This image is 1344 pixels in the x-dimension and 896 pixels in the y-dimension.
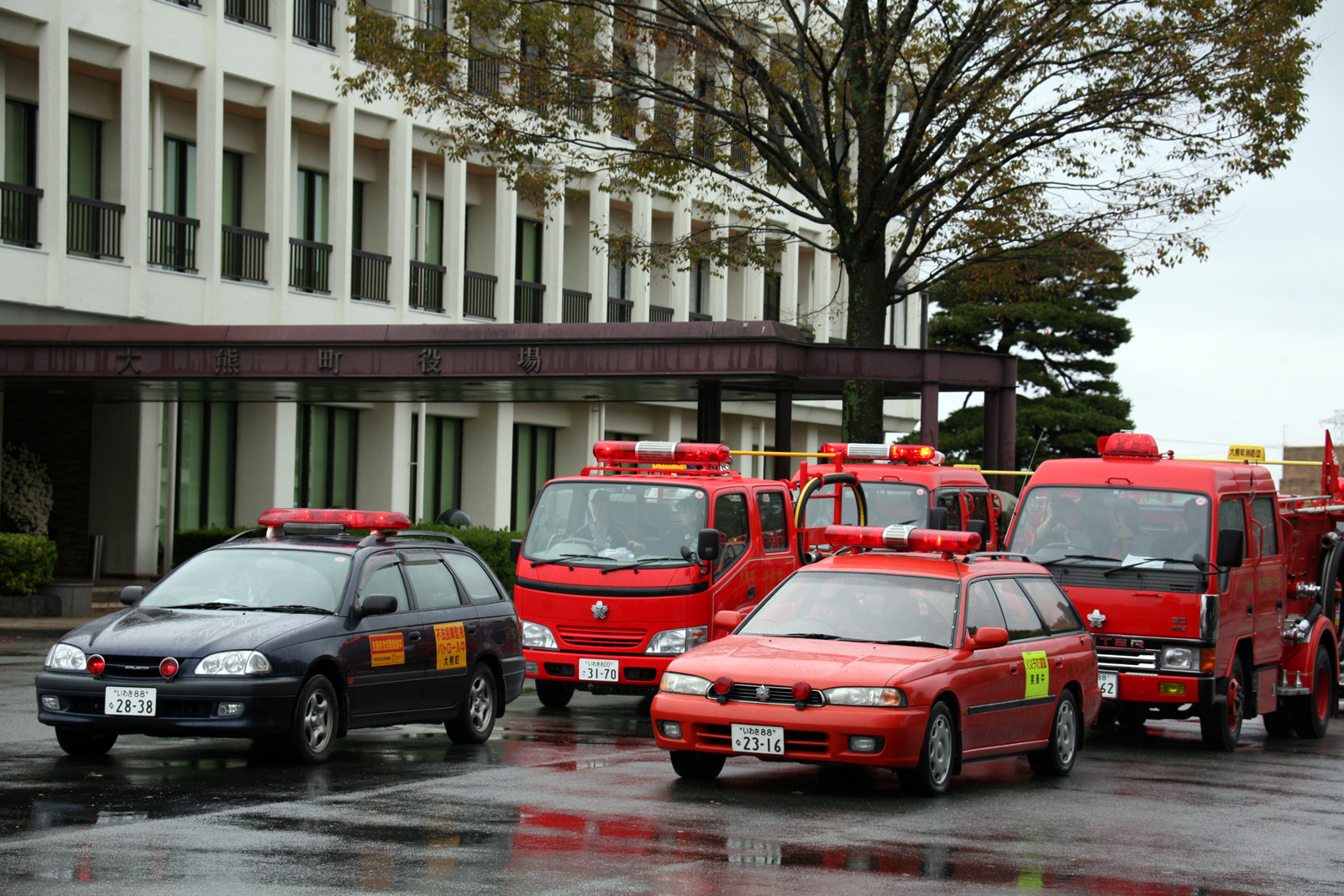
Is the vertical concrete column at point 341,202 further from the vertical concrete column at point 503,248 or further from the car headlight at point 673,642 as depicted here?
the car headlight at point 673,642

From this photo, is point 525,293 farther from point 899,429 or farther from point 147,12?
point 899,429

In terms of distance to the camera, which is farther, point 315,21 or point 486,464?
point 486,464

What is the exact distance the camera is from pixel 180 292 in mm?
29203

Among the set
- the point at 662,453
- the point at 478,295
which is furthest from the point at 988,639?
the point at 478,295

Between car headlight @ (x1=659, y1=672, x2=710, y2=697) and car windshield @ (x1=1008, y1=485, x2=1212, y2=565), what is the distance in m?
5.00

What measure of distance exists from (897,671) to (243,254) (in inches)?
921

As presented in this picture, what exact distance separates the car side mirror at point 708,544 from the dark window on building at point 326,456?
65.8ft

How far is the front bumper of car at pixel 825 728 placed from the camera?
9984 millimetres

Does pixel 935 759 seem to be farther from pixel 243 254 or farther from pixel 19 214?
pixel 243 254

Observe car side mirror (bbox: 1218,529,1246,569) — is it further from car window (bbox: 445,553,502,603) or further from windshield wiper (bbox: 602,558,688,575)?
car window (bbox: 445,553,502,603)

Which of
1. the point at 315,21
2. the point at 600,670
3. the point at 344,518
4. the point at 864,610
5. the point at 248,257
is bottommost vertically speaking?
the point at 600,670

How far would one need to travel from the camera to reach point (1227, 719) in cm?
1423

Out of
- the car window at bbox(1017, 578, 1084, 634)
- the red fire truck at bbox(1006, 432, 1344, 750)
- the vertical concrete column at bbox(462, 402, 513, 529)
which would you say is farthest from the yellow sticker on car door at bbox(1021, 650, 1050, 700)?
the vertical concrete column at bbox(462, 402, 513, 529)

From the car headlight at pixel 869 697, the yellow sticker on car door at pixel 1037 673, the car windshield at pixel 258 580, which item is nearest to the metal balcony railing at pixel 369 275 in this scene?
the car windshield at pixel 258 580
